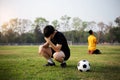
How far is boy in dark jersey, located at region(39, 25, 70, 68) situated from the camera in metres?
4.77

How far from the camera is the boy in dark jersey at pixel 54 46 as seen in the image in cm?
477

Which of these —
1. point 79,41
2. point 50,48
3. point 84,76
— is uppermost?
point 50,48

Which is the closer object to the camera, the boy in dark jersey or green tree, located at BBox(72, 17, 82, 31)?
the boy in dark jersey

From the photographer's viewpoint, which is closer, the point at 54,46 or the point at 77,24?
the point at 54,46

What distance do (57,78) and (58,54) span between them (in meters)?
1.12

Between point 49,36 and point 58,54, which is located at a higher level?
point 49,36

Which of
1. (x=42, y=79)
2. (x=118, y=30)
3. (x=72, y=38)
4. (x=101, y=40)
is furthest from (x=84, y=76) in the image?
(x=72, y=38)

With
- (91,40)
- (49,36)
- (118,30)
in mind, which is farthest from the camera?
(118,30)

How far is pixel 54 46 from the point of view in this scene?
4727 mm

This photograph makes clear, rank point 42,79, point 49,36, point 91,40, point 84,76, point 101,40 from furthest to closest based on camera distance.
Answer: point 101,40 → point 91,40 → point 49,36 → point 84,76 → point 42,79

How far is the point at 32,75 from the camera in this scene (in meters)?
4.00

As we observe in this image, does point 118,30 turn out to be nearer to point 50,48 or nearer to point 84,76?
point 50,48

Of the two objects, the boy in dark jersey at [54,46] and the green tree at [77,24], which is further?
the green tree at [77,24]

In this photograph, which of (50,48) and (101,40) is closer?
(50,48)
